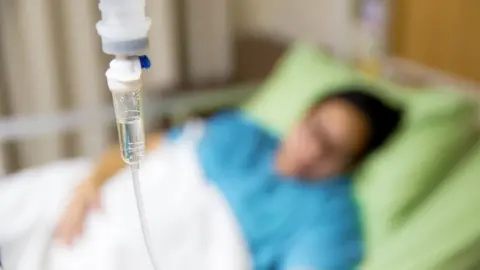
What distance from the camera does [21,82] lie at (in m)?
2.12

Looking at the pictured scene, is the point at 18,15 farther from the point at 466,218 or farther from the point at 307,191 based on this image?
the point at 466,218

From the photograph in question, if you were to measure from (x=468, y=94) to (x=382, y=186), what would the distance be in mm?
374

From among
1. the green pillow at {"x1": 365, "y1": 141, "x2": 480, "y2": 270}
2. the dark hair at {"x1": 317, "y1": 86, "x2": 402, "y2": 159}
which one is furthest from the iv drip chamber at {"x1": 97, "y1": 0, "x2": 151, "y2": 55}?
the dark hair at {"x1": 317, "y1": 86, "x2": 402, "y2": 159}

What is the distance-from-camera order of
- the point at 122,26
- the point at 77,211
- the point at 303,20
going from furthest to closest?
the point at 303,20 < the point at 77,211 < the point at 122,26

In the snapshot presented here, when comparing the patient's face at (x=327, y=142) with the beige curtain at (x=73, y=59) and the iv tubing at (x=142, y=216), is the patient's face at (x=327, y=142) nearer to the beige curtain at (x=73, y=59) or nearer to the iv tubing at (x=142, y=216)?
the iv tubing at (x=142, y=216)

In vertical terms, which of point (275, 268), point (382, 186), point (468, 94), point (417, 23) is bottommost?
point (275, 268)

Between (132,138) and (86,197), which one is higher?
(132,138)

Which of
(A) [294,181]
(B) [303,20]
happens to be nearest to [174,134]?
(A) [294,181]

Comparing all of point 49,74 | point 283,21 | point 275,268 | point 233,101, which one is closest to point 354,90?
point 275,268

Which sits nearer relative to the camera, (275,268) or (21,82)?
(275,268)

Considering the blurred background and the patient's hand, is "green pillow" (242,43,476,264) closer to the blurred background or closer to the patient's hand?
the blurred background

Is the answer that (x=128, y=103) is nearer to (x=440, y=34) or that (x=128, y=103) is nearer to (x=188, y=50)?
(x=440, y=34)

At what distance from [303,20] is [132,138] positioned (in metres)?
1.55

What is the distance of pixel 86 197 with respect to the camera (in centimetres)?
130
